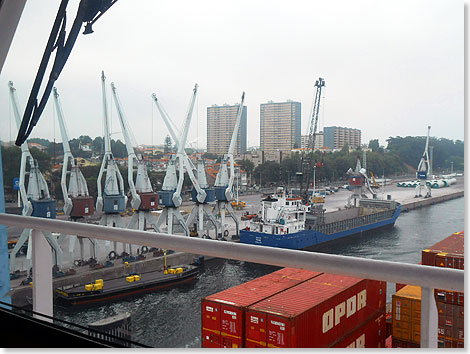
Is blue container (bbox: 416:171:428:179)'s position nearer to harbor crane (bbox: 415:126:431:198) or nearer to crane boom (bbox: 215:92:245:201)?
harbor crane (bbox: 415:126:431:198)

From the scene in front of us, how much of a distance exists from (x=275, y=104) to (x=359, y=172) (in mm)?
2684

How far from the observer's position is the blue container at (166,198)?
942 centimetres

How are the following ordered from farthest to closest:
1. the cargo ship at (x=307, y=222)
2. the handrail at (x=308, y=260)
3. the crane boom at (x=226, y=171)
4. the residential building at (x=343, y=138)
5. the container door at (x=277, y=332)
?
1. the cargo ship at (x=307, y=222)
2. the crane boom at (x=226, y=171)
3. the residential building at (x=343, y=138)
4. the container door at (x=277, y=332)
5. the handrail at (x=308, y=260)

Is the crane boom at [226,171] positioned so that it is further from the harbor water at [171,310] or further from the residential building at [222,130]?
the harbor water at [171,310]

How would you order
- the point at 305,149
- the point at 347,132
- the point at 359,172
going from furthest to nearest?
the point at 305,149
the point at 359,172
the point at 347,132

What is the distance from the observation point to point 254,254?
661mm

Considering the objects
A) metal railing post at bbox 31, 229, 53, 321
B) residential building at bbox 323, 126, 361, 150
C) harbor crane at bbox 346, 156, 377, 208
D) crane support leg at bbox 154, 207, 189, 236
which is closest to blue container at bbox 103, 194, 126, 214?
crane support leg at bbox 154, 207, 189, 236

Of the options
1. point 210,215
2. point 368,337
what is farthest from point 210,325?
point 210,215

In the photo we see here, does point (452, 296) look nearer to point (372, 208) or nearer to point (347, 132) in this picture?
point (347, 132)

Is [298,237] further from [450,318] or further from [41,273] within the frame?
[450,318]

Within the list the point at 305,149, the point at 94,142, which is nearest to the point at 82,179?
the point at 94,142

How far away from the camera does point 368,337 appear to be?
73 cm

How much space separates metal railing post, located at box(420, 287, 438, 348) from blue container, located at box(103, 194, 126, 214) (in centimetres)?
891

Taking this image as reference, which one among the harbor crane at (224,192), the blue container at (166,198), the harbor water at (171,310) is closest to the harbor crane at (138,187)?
the blue container at (166,198)
